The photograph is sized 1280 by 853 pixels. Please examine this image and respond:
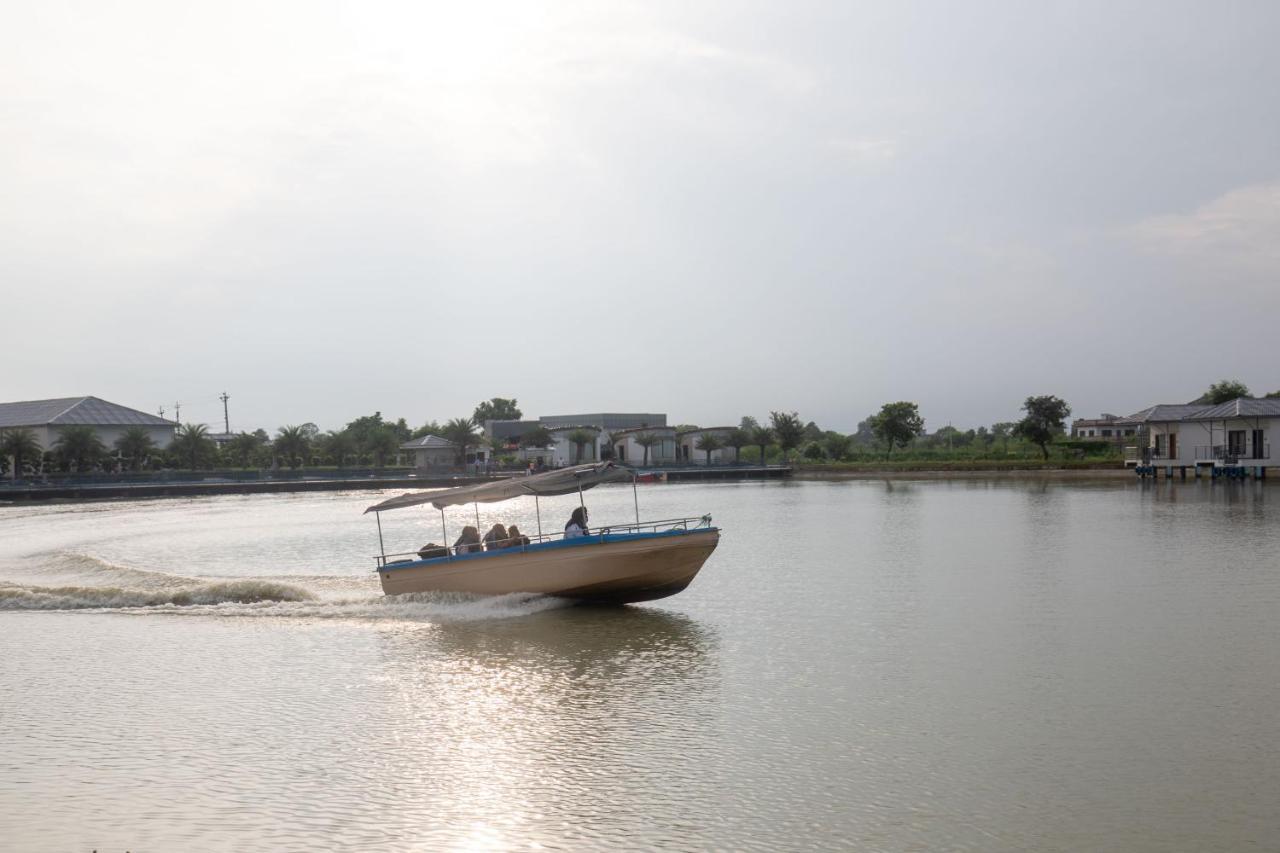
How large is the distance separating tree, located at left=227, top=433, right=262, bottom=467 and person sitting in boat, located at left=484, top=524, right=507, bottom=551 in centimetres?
8358

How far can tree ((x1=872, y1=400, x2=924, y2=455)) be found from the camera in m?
95.0

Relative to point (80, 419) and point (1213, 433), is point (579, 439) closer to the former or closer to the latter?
point (80, 419)

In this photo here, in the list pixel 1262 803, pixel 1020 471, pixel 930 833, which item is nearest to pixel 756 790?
pixel 930 833

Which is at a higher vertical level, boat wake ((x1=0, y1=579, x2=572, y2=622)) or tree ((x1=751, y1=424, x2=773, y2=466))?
tree ((x1=751, y1=424, x2=773, y2=466))

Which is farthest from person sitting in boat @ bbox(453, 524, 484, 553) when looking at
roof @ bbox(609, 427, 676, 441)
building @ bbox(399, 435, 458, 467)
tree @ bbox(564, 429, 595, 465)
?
building @ bbox(399, 435, 458, 467)

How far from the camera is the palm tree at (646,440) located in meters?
99.8

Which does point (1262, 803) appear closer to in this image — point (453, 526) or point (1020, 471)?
point (453, 526)

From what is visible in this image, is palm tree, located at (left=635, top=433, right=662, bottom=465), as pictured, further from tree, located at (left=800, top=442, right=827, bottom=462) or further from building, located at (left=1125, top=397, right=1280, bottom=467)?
building, located at (left=1125, top=397, right=1280, bottom=467)

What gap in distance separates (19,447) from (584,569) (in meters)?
75.8

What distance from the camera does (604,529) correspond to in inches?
758

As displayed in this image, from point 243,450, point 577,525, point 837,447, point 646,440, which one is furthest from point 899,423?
point 577,525

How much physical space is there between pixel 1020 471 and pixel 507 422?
68.6 meters

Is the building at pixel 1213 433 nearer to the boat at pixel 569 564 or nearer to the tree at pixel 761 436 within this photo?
the tree at pixel 761 436

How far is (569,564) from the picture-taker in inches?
733
